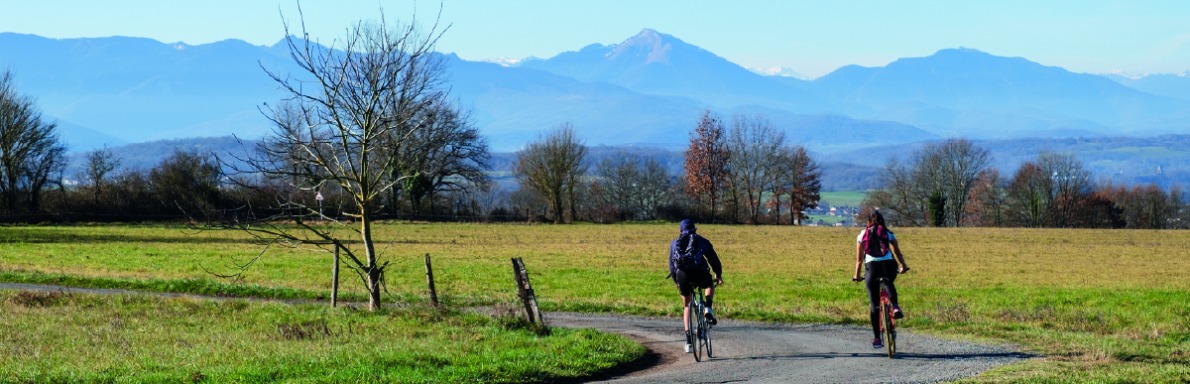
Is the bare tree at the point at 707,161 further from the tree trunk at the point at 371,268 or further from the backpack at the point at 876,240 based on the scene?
the backpack at the point at 876,240

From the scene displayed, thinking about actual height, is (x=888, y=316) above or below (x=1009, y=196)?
below

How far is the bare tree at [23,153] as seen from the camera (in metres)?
72.4

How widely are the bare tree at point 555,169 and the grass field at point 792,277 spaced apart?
796 inches

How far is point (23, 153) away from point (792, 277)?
56011 mm

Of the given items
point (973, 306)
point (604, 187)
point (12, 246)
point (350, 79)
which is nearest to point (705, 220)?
point (604, 187)

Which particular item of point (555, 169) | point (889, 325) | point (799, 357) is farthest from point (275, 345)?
point (555, 169)

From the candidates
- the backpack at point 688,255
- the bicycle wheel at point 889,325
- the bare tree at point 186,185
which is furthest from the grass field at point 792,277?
the bare tree at point 186,185

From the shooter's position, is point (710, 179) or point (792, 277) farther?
point (710, 179)

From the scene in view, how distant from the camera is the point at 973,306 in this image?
26.2 m

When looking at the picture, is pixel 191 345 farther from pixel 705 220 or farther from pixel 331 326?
pixel 705 220

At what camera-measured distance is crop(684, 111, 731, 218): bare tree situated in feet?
326

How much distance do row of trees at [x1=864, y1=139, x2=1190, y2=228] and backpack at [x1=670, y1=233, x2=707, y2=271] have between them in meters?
99.5

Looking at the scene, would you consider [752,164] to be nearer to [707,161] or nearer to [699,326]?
[707,161]

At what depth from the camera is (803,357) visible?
53.0ft
